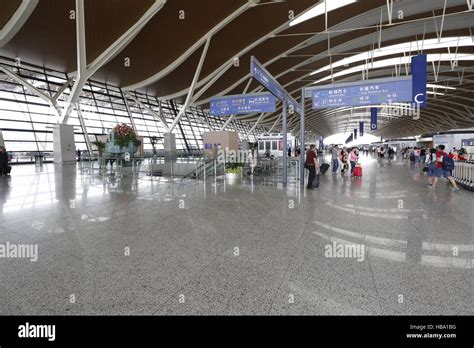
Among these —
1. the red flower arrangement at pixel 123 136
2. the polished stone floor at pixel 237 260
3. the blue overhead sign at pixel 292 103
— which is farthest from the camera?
the red flower arrangement at pixel 123 136

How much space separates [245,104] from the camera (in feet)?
54.6

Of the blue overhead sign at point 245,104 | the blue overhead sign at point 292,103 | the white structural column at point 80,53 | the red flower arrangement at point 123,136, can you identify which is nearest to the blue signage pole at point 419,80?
the blue overhead sign at point 292,103

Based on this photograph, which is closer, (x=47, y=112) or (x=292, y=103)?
(x=292, y=103)

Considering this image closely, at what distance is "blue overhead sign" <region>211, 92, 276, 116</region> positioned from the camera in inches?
626

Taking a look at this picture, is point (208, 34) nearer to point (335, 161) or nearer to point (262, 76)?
point (262, 76)

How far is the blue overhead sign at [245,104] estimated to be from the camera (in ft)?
52.2

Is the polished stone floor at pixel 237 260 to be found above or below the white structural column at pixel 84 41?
below

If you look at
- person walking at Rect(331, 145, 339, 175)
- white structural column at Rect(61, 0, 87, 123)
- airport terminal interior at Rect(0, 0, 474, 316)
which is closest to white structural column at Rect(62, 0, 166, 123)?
white structural column at Rect(61, 0, 87, 123)

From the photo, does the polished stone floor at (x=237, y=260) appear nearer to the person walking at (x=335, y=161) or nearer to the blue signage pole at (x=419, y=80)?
the blue signage pole at (x=419, y=80)

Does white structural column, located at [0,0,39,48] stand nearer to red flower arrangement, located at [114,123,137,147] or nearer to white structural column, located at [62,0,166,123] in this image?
white structural column, located at [62,0,166,123]

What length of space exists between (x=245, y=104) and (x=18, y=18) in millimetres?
12905

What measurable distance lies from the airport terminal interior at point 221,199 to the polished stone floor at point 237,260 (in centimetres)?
2

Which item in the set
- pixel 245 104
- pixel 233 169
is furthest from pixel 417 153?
pixel 233 169
